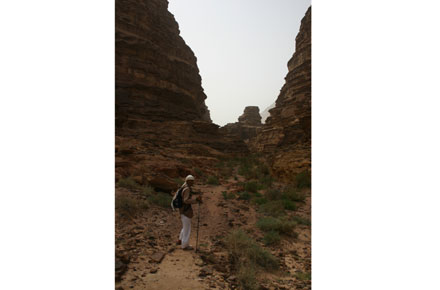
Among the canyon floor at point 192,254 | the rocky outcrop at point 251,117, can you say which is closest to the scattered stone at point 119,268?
the canyon floor at point 192,254

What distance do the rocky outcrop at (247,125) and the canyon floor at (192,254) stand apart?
3970cm

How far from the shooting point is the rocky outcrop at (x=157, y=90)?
20.2 metres

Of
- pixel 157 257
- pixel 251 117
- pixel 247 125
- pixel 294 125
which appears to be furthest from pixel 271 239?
pixel 251 117

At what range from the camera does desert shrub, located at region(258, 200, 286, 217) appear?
26.1 ft

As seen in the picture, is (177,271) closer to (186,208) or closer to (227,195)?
(186,208)

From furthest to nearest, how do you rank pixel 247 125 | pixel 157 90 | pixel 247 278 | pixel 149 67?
pixel 247 125
pixel 157 90
pixel 149 67
pixel 247 278

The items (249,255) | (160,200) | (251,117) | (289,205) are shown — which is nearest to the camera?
(249,255)

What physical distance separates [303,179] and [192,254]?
7.90m

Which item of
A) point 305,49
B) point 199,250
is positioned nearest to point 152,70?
point 305,49

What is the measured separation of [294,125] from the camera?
59.1ft

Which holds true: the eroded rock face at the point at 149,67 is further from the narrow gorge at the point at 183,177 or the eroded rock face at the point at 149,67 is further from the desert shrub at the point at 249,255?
the desert shrub at the point at 249,255

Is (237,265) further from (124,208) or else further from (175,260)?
(124,208)

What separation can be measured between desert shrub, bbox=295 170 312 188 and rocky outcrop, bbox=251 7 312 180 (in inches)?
14.7

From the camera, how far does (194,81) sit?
32.0 metres
